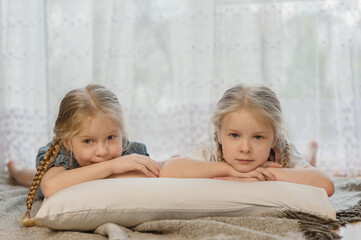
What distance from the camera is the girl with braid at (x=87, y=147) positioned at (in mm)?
1571

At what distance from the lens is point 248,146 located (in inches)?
60.9

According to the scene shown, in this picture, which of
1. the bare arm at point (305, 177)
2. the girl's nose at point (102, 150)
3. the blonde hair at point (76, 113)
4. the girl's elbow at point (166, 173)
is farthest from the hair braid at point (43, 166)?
the bare arm at point (305, 177)

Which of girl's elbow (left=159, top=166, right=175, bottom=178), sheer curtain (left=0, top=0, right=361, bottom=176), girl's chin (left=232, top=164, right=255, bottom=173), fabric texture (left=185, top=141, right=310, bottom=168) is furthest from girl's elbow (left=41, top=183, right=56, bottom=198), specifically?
sheer curtain (left=0, top=0, right=361, bottom=176)

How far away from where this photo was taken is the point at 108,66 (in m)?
2.96

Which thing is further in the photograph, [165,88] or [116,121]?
[165,88]

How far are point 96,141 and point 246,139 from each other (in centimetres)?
48

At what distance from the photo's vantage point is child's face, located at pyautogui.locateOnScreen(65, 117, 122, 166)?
5.31 feet

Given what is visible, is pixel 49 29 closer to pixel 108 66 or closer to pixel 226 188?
pixel 108 66

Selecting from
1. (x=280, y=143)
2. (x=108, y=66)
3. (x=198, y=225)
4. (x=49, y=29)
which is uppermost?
(x=49, y=29)

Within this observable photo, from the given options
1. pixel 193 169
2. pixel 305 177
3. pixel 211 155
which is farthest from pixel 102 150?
pixel 305 177

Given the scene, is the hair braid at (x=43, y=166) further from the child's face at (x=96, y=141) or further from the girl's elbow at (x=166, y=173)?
the girl's elbow at (x=166, y=173)

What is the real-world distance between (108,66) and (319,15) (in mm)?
1234

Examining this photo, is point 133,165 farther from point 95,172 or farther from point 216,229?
point 216,229

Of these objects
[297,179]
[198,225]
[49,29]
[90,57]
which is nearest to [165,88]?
[90,57]
